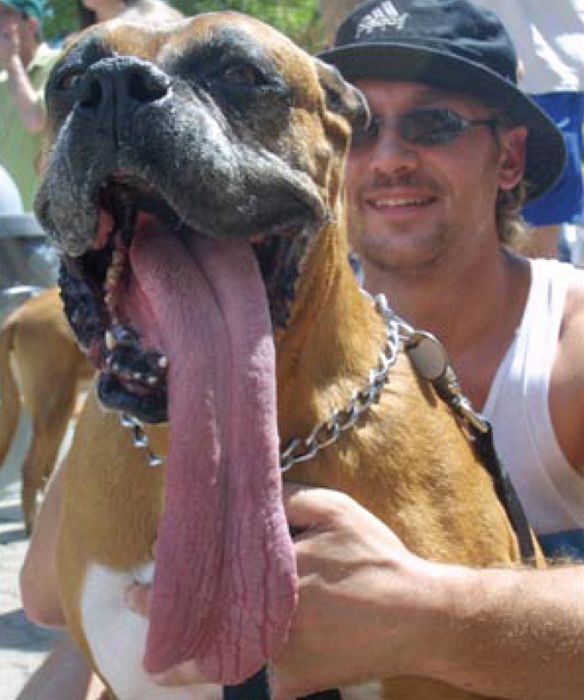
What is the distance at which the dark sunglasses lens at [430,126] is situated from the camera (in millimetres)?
3133

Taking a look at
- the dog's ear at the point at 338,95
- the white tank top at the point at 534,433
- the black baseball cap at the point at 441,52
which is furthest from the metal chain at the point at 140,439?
the black baseball cap at the point at 441,52

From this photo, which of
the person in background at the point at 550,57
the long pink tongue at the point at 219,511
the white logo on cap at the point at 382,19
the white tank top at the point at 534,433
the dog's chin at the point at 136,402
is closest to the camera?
the long pink tongue at the point at 219,511

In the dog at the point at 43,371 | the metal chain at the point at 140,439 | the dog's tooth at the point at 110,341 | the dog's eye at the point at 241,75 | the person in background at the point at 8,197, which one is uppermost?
the dog's eye at the point at 241,75

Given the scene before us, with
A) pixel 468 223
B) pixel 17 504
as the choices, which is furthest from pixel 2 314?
pixel 468 223

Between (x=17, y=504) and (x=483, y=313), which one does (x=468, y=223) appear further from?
(x=17, y=504)

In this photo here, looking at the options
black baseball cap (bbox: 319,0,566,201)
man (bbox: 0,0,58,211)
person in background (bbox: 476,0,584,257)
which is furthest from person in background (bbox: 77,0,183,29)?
black baseball cap (bbox: 319,0,566,201)

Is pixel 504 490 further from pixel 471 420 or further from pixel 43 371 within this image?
pixel 43 371

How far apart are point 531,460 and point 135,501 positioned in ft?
3.41

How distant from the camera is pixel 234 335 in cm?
204

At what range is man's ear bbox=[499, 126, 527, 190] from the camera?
333cm

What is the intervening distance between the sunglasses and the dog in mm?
3553

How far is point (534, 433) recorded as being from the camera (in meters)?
2.88

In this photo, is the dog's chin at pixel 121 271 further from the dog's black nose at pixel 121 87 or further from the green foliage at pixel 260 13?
the green foliage at pixel 260 13

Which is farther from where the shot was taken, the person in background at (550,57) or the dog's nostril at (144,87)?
the person in background at (550,57)
